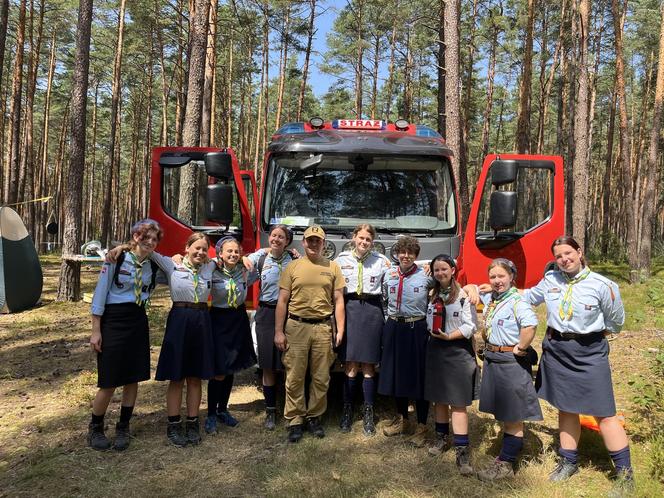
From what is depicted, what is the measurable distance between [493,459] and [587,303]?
1.56 m

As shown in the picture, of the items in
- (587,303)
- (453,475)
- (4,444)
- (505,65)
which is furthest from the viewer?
(505,65)

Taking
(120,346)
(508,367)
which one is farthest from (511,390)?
(120,346)

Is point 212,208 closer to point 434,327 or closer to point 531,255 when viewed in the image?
point 434,327

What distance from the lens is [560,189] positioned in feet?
16.8

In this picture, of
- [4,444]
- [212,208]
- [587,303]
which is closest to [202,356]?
[212,208]

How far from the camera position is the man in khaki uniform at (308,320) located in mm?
4273

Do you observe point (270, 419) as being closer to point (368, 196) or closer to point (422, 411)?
point (422, 411)

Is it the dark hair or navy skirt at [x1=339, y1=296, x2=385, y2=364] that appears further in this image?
navy skirt at [x1=339, y1=296, x2=385, y2=364]

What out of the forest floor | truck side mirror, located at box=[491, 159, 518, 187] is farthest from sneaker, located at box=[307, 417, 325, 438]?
truck side mirror, located at box=[491, 159, 518, 187]

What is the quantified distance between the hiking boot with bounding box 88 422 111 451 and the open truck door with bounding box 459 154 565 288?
3.60 metres

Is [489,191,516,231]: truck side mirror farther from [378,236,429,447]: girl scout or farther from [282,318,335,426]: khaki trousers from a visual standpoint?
[282,318,335,426]: khaki trousers

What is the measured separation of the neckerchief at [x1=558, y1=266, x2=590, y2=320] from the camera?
3.55 metres

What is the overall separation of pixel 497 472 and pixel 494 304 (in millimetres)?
1271

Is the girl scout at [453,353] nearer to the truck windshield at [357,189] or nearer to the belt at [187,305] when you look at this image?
the truck windshield at [357,189]
